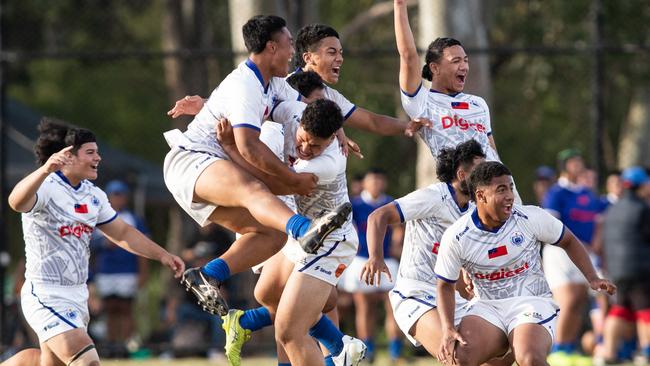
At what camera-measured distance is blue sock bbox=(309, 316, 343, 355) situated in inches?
282

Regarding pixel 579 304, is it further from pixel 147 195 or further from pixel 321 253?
pixel 147 195

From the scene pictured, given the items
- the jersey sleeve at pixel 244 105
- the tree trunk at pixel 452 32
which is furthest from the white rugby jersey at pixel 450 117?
the tree trunk at pixel 452 32

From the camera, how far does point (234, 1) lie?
12969 mm

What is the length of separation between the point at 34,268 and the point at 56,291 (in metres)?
0.19

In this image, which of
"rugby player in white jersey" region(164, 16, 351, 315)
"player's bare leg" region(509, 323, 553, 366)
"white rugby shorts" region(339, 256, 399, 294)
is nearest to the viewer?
"player's bare leg" region(509, 323, 553, 366)

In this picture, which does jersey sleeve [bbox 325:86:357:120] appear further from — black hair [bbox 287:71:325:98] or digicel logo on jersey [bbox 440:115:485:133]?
digicel logo on jersey [bbox 440:115:485:133]

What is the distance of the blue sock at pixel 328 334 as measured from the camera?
7164 millimetres

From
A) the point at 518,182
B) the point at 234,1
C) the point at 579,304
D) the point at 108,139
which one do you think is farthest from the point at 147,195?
the point at 108,139

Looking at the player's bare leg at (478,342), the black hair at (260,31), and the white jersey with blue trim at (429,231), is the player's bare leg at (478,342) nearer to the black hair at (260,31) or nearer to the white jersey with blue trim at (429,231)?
the white jersey with blue trim at (429,231)

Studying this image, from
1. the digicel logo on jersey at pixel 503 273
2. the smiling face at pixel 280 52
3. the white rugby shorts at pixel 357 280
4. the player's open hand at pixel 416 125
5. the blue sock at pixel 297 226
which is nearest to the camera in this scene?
the blue sock at pixel 297 226

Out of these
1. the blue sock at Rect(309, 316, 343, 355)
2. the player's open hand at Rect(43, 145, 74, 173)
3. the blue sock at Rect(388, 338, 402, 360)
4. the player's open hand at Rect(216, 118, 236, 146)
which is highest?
the player's open hand at Rect(216, 118, 236, 146)

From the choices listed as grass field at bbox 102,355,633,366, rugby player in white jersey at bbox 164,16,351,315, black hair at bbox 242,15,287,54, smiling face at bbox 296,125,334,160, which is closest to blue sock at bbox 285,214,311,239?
rugby player in white jersey at bbox 164,16,351,315

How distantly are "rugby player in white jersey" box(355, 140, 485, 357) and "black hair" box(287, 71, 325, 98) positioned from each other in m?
0.82

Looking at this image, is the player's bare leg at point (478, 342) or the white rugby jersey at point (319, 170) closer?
the player's bare leg at point (478, 342)
